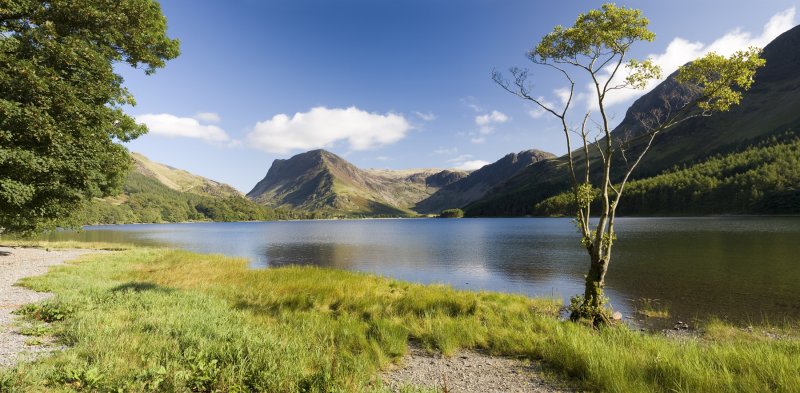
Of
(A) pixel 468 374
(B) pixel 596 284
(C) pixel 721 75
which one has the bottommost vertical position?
(A) pixel 468 374

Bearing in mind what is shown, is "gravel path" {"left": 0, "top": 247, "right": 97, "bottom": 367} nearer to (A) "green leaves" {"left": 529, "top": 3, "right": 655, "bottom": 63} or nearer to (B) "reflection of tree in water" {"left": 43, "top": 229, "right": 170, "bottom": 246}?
(A) "green leaves" {"left": 529, "top": 3, "right": 655, "bottom": 63}

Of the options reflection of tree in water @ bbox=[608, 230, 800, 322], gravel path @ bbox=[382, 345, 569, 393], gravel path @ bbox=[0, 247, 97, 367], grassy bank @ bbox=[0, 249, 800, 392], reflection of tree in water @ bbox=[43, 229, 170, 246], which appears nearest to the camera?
grassy bank @ bbox=[0, 249, 800, 392]

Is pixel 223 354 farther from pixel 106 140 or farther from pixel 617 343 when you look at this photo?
pixel 106 140

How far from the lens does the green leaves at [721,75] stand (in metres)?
14.1

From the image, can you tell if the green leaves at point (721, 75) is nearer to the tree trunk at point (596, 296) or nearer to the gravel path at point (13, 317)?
the tree trunk at point (596, 296)

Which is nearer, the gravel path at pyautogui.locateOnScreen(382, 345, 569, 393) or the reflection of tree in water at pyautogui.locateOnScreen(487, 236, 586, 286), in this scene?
the gravel path at pyautogui.locateOnScreen(382, 345, 569, 393)

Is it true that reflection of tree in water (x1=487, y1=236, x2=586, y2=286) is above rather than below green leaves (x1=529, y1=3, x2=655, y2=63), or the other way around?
below

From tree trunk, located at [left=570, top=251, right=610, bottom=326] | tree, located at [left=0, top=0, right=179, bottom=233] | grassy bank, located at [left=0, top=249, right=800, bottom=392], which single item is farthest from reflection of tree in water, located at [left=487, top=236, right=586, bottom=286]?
tree, located at [left=0, top=0, right=179, bottom=233]

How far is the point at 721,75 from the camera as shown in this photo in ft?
48.4

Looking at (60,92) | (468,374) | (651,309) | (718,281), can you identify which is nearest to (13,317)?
(60,92)

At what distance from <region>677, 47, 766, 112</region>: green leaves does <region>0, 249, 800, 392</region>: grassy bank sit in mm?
9303

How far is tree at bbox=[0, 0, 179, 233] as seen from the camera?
16.0 metres

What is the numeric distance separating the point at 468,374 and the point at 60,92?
21.8 metres

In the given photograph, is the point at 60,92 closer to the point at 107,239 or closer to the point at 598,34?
the point at 598,34
